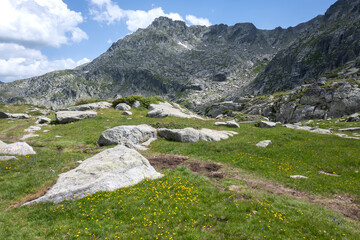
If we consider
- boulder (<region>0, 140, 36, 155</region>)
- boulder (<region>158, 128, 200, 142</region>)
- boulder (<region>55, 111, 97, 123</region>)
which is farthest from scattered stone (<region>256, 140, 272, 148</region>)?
boulder (<region>55, 111, 97, 123</region>)

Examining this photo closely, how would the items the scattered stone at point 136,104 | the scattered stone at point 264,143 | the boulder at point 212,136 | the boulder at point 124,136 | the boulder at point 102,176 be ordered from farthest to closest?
the scattered stone at point 136,104 < the boulder at point 212,136 < the boulder at point 124,136 < the scattered stone at point 264,143 < the boulder at point 102,176

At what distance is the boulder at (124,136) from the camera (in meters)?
28.8

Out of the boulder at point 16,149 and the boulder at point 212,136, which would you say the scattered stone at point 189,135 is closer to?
the boulder at point 212,136

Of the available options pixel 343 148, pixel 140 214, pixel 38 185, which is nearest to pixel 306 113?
pixel 343 148

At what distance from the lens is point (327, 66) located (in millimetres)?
198750

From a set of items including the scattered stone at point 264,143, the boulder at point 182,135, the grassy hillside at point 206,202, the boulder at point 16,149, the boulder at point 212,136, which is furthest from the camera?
the boulder at point 212,136

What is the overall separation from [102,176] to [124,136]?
1475 centimetres

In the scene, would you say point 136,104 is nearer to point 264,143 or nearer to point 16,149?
point 16,149

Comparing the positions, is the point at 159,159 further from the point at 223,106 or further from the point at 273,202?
the point at 223,106

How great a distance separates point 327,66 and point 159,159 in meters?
248

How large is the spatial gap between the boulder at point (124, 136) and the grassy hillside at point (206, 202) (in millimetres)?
7328

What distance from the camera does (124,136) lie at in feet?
97.0

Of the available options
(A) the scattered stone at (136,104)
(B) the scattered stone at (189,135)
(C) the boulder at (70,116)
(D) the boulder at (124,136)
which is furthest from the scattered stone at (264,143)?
(A) the scattered stone at (136,104)

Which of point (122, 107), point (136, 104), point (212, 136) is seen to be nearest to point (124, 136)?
point (212, 136)
